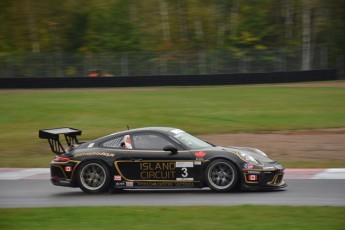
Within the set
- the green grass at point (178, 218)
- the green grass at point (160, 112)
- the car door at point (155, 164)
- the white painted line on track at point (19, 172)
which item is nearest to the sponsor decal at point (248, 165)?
the car door at point (155, 164)

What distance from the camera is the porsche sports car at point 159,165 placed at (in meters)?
12.0

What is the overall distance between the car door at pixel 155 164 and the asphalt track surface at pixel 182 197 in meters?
0.27

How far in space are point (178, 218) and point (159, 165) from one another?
2715 mm

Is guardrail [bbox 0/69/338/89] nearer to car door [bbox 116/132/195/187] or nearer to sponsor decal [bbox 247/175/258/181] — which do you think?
car door [bbox 116/132/195/187]

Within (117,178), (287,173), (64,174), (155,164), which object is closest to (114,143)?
(117,178)

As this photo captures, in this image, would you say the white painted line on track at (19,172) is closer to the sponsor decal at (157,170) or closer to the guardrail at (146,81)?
the sponsor decal at (157,170)

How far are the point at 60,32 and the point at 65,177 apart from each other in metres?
49.2

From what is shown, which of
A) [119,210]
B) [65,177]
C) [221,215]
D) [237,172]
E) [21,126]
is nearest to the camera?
[221,215]

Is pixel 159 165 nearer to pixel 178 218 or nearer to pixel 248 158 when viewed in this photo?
pixel 248 158

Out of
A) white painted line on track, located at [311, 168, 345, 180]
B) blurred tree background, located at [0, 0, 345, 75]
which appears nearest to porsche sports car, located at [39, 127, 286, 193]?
white painted line on track, located at [311, 168, 345, 180]

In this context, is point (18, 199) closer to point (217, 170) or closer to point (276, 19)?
point (217, 170)

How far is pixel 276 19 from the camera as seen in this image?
59062 millimetres

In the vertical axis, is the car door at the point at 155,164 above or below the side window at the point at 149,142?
below

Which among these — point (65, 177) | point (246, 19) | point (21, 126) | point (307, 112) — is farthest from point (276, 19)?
point (65, 177)
